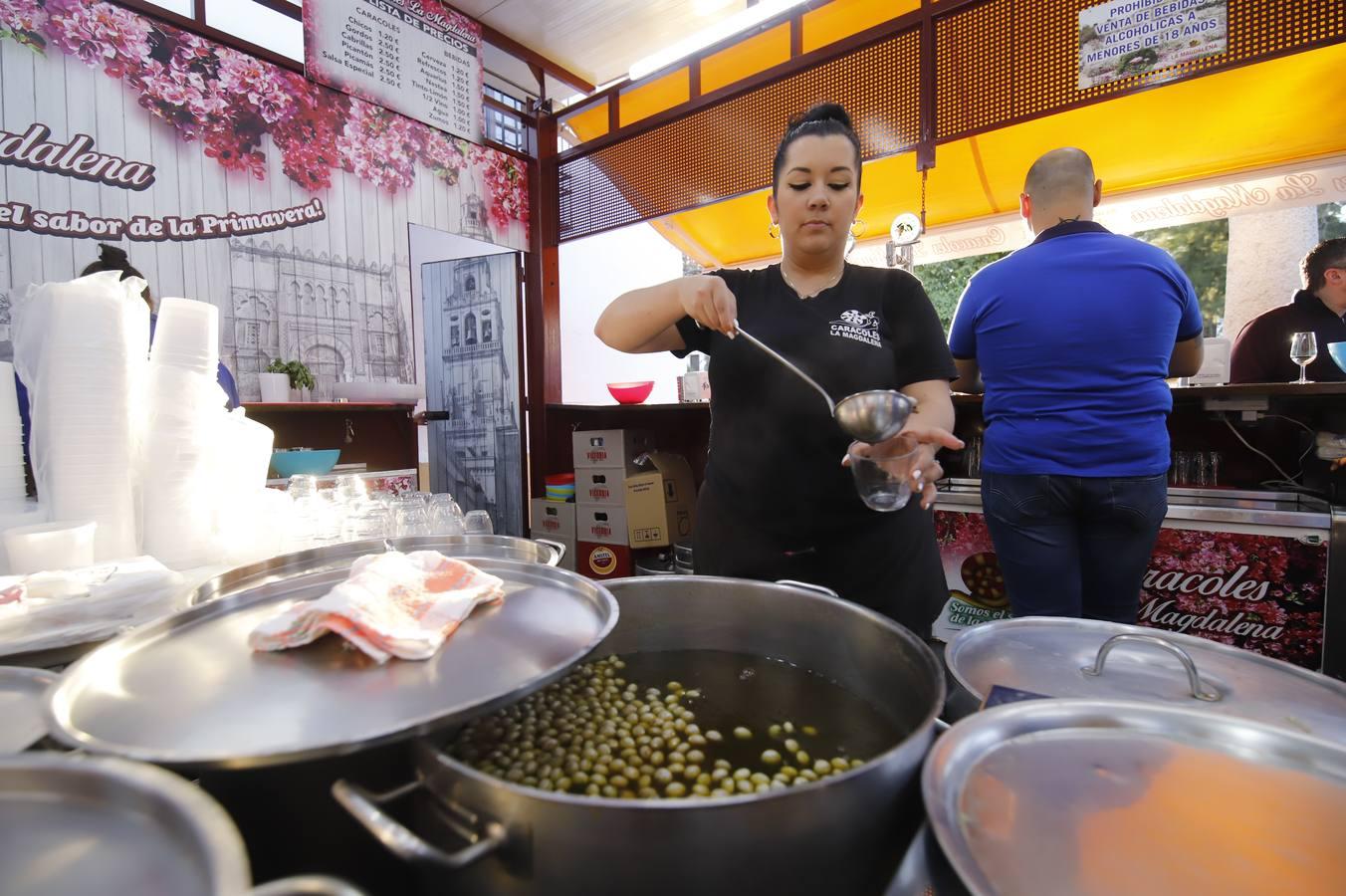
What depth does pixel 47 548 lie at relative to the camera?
0.99 metres

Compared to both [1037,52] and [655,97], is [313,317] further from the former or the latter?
[1037,52]

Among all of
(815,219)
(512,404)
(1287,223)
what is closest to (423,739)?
(815,219)

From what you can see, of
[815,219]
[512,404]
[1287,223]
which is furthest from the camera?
[1287,223]

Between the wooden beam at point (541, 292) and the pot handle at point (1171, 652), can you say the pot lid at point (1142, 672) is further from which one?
the wooden beam at point (541, 292)

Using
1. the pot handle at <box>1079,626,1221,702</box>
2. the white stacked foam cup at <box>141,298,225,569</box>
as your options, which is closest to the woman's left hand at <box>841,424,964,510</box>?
the pot handle at <box>1079,626,1221,702</box>

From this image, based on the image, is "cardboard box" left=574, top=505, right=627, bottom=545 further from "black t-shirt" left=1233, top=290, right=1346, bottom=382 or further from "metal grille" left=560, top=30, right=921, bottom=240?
"black t-shirt" left=1233, top=290, right=1346, bottom=382

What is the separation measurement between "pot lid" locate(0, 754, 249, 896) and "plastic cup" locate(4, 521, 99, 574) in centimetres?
75

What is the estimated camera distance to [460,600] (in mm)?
754

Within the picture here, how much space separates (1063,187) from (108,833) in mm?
2548

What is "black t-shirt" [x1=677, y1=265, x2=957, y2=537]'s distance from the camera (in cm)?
145

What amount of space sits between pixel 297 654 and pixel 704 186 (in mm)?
4163

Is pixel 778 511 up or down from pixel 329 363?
down

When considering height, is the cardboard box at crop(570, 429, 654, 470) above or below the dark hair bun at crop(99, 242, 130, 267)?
below

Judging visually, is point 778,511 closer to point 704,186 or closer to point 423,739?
point 423,739
